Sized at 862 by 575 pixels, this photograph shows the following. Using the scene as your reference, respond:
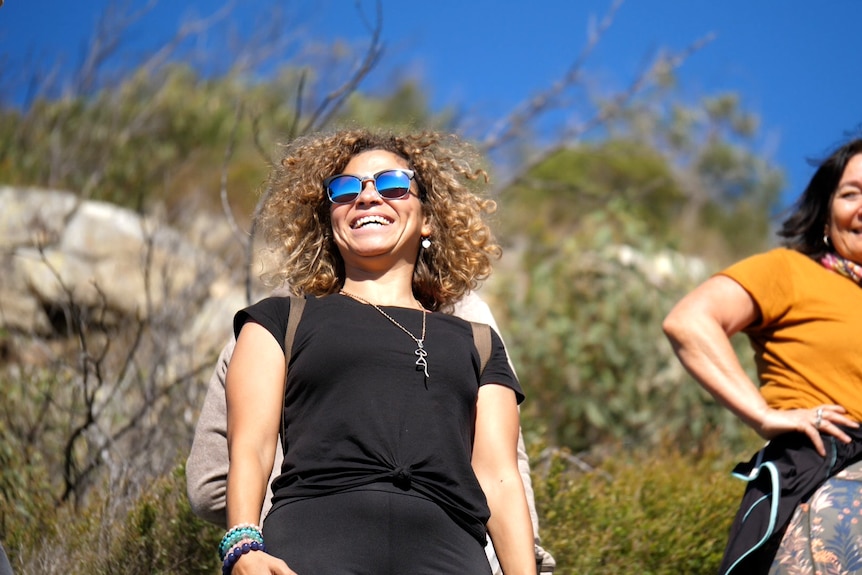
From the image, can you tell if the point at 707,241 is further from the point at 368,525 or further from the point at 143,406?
the point at 368,525

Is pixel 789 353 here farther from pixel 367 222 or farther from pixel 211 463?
pixel 211 463

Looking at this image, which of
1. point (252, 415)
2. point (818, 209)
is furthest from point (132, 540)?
point (818, 209)

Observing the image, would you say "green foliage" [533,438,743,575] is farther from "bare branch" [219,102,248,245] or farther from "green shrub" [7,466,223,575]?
"bare branch" [219,102,248,245]

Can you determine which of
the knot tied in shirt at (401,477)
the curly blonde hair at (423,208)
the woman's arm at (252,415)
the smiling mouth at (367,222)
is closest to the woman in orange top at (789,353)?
the curly blonde hair at (423,208)

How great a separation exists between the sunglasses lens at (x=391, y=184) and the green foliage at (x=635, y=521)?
1582 millimetres

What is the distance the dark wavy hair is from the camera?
11.7 ft

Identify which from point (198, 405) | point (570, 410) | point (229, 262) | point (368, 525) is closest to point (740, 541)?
point (368, 525)

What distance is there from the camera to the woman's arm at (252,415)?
254 cm

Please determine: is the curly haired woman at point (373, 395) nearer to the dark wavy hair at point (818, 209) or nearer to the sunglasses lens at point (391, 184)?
the sunglasses lens at point (391, 184)

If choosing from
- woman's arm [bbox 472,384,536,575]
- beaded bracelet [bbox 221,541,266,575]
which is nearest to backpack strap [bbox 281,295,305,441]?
beaded bracelet [bbox 221,541,266,575]

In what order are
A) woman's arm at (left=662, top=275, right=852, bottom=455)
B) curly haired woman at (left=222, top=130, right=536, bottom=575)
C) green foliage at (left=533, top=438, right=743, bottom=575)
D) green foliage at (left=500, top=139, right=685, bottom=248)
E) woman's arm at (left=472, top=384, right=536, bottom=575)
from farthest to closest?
1. green foliage at (left=500, top=139, right=685, bottom=248)
2. green foliage at (left=533, top=438, right=743, bottom=575)
3. woman's arm at (left=662, top=275, right=852, bottom=455)
4. woman's arm at (left=472, top=384, right=536, bottom=575)
5. curly haired woman at (left=222, top=130, right=536, bottom=575)

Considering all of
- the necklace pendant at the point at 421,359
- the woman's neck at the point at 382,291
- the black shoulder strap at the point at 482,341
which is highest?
the woman's neck at the point at 382,291

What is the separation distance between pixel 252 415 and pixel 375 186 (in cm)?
78

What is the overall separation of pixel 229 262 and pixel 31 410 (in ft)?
6.79
